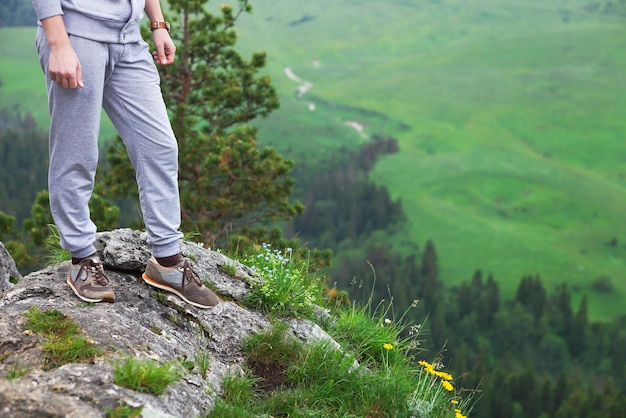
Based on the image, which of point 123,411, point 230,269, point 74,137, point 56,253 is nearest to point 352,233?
point 56,253

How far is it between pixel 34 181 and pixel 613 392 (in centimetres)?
11887

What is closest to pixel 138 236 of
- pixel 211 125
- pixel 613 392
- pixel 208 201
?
pixel 208 201

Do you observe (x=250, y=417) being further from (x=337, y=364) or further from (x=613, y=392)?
(x=613, y=392)

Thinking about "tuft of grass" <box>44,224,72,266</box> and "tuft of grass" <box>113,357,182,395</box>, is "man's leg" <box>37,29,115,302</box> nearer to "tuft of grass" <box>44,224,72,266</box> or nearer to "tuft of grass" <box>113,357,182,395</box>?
"tuft of grass" <box>113,357,182,395</box>

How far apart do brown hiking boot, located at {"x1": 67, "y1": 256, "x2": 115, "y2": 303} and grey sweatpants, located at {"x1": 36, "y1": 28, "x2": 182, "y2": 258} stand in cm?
10

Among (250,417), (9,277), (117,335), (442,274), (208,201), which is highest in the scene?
(117,335)

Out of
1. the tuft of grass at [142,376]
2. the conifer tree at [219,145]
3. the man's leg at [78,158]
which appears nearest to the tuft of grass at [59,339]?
the tuft of grass at [142,376]

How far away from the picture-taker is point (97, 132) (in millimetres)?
4617

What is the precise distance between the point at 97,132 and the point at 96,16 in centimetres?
77

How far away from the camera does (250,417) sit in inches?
165

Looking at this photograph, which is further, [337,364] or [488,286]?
[488,286]

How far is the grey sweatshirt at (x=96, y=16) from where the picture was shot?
13.8 ft

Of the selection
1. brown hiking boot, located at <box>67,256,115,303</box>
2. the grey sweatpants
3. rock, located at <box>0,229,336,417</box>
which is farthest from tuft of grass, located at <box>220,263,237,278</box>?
brown hiking boot, located at <box>67,256,115,303</box>

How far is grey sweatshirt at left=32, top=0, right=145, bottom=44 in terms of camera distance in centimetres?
420
